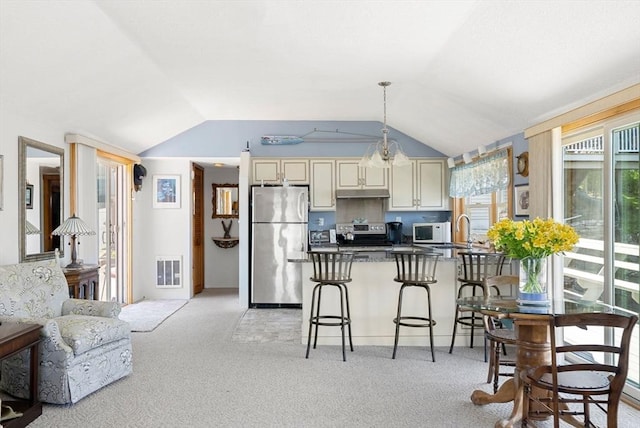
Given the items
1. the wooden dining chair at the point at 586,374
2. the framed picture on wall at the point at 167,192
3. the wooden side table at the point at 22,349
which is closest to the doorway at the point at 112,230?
the framed picture on wall at the point at 167,192

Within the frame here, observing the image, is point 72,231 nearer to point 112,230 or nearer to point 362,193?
point 112,230

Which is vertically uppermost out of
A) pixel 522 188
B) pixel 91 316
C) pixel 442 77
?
pixel 442 77

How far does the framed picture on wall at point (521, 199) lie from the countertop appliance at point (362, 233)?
2344 mm

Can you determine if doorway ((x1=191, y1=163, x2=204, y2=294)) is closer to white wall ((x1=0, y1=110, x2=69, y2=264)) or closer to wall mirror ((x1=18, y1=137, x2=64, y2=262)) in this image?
wall mirror ((x1=18, y1=137, x2=64, y2=262))

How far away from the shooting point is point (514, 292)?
14.9 feet

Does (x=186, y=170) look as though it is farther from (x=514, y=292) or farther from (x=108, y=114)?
(x=514, y=292)

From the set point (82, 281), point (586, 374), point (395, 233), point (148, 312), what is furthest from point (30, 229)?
point (395, 233)

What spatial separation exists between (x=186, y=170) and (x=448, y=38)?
4675 millimetres

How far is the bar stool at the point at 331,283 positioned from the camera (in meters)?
4.06

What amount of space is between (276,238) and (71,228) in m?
2.64

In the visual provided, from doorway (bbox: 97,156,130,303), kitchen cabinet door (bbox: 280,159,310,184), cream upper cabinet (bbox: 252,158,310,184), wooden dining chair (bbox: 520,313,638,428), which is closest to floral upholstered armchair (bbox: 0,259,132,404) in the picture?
doorway (bbox: 97,156,130,303)

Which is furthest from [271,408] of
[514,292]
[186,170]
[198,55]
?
[186,170]

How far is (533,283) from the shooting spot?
8.92 ft

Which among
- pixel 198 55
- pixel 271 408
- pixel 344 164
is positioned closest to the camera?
pixel 271 408
